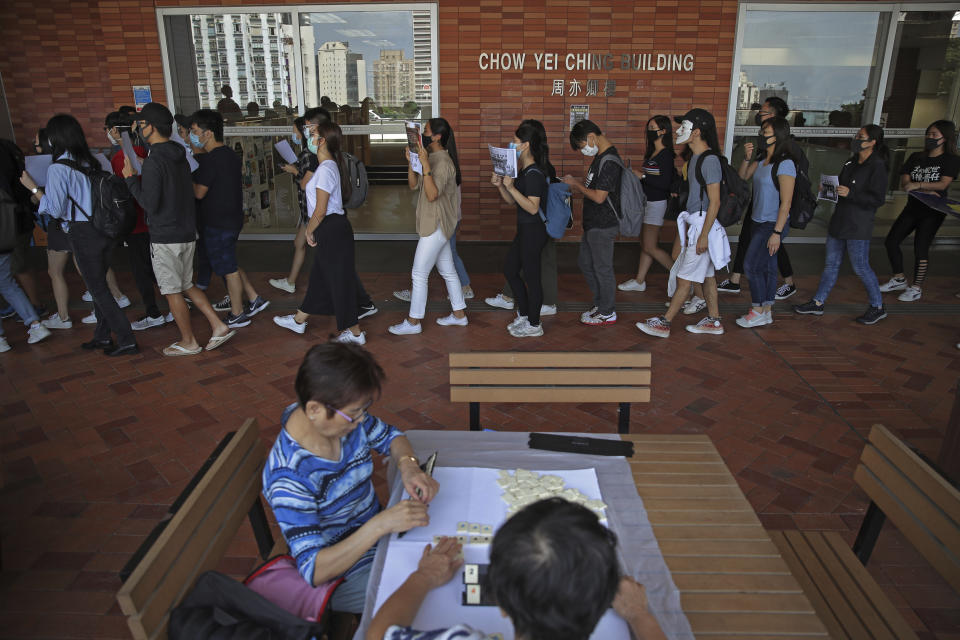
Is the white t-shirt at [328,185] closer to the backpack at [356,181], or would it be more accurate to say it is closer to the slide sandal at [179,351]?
the backpack at [356,181]

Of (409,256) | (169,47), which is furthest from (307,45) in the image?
(409,256)

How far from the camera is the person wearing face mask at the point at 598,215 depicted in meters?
5.48

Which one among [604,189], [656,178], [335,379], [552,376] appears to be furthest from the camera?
[656,178]

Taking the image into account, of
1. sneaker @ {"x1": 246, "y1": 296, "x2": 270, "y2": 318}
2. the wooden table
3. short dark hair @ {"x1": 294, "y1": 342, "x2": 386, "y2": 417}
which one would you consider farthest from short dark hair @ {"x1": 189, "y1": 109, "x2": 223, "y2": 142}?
the wooden table

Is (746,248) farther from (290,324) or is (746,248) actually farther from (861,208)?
(290,324)

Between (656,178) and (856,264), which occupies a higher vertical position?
(656,178)

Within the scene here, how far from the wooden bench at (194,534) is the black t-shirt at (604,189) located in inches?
150

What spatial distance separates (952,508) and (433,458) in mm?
1640

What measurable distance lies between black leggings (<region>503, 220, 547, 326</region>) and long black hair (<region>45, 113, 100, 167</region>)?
10.9ft

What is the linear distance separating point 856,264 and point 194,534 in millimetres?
5971

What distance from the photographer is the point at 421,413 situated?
4.55 m

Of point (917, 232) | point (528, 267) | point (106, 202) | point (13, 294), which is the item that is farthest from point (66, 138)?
point (917, 232)

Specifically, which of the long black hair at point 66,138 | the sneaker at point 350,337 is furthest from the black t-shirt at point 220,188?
the sneaker at point 350,337

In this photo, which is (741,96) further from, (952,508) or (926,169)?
(952,508)
